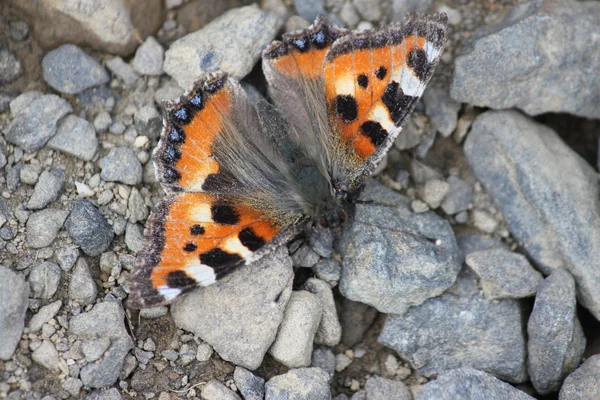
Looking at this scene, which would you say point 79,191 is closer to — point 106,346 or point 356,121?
point 106,346

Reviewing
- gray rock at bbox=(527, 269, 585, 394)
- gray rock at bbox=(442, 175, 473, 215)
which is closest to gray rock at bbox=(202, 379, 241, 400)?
gray rock at bbox=(527, 269, 585, 394)

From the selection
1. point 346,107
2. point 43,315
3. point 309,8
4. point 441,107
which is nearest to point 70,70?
point 43,315

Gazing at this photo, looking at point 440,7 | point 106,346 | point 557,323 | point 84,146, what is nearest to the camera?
point 106,346

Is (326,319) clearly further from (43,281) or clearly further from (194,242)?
(43,281)

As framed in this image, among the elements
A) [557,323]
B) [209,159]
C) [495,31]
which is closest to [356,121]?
[209,159]

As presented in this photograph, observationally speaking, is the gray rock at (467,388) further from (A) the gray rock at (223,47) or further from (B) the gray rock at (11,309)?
(A) the gray rock at (223,47)

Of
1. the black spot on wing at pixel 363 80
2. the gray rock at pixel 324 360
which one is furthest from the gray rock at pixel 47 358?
the black spot on wing at pixel 363 80
